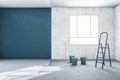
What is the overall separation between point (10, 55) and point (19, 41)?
30.3 inches

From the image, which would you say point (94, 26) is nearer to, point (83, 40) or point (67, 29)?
point (83, 40)

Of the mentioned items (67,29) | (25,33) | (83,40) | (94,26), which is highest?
(94,26)

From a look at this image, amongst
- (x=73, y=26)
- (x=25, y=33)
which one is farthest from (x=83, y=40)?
(x=25, y=33)

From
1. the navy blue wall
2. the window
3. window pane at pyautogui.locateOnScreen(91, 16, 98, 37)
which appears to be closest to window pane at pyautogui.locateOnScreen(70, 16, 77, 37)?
the window

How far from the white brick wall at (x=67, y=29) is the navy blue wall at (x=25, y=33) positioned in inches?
14.2

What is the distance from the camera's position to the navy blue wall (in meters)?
8.20

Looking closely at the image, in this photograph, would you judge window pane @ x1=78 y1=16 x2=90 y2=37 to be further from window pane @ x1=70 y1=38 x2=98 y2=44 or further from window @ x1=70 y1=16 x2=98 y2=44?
window pane @ x1=70 y1=38 x2=98 y2=44

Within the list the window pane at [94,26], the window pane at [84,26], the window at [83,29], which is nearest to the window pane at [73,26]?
the window at [83,29]

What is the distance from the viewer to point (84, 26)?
8219 millimetres

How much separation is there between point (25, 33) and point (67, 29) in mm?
1965

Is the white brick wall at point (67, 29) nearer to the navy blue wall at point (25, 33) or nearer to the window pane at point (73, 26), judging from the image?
the window pane at point (73, 26)

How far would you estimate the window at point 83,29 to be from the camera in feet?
26.8

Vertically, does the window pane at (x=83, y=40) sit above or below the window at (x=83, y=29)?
below

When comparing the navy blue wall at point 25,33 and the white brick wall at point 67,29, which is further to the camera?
the navy blue wall at point 25,33
